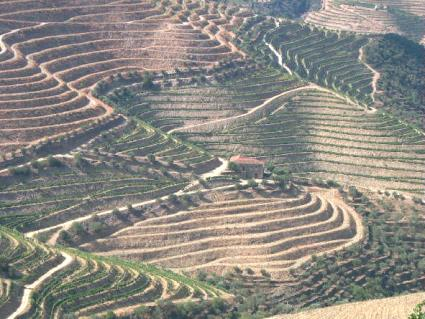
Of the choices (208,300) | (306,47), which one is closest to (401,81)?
(306,47)

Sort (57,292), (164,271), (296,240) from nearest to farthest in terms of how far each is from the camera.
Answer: (57,292) → (164,271) → (296,240)

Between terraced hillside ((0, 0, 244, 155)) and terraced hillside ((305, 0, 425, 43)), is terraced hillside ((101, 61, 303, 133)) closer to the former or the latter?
terraced hillside ((0, 0, 244, 155))

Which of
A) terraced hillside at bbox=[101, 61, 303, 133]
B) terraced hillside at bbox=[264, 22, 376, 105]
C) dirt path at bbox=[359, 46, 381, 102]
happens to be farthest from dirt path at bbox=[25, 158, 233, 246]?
dirt path at bbox=[359, 46, 381, 102]

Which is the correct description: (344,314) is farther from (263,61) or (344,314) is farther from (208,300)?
(263,61)

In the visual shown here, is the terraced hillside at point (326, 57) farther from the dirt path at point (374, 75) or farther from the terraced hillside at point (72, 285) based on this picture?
the terraced hillside at point (72, 285)

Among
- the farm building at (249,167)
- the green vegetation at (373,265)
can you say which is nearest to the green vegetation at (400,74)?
the green vegetation at (373,265)

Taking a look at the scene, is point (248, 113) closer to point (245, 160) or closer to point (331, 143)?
point (331, 143)

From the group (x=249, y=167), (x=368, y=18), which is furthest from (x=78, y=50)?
(x=368, y=18)

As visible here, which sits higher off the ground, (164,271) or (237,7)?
(237,7)
